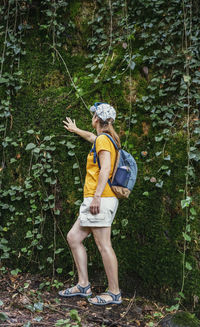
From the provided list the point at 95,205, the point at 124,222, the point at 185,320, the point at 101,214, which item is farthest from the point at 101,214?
the point at 185,320

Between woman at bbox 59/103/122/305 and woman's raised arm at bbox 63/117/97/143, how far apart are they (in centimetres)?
37

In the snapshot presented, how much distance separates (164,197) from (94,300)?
→ 129cm

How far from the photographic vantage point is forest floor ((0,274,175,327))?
254cm

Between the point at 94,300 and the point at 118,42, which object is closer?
the point at 94,300

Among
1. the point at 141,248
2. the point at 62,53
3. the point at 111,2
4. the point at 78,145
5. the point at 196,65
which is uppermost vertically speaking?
the point at 111,2

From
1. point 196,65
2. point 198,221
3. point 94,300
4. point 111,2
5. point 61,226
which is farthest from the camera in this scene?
point 111,2

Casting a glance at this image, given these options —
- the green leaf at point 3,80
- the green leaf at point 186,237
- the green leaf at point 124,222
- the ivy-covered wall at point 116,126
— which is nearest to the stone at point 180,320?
the ivy-covered wall at point 116,126

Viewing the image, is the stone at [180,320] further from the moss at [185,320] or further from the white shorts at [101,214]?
the white shorts at [101,214]

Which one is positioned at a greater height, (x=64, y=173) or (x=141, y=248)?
(x=64, y=173)

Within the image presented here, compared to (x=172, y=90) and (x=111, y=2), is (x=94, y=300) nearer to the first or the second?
(x=172, y=90)

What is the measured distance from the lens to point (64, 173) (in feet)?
12.1

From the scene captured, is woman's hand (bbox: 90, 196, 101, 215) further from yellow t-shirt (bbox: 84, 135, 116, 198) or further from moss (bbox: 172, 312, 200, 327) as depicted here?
moss (bbox: 172, 312, 200, 327)

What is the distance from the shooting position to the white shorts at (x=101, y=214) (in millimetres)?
2889

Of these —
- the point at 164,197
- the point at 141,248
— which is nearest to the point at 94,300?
the point at 141,248
